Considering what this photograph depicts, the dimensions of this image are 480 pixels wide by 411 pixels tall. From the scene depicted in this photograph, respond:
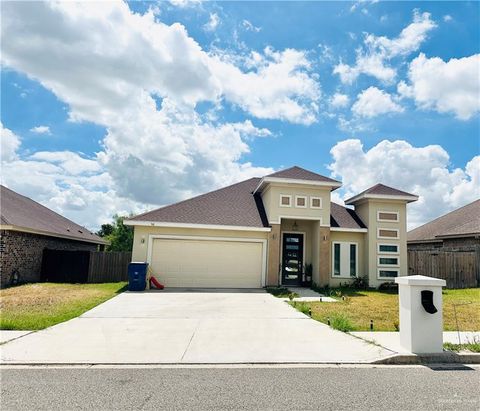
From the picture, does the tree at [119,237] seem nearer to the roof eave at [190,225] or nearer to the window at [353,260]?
the roof eave at [190,225]

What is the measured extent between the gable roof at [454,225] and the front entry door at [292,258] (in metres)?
9.65

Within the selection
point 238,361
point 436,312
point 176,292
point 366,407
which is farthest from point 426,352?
point 176,292

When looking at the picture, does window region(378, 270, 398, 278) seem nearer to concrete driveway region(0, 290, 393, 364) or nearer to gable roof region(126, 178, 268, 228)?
gable roof region(126, 178, 268, 228)

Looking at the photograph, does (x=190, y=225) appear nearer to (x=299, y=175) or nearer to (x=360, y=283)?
(x=299, y=175)

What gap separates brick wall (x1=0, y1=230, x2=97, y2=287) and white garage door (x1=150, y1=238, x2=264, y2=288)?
6.06 meters

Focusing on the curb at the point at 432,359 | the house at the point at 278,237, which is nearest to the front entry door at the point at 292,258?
the house at the point at 278,237

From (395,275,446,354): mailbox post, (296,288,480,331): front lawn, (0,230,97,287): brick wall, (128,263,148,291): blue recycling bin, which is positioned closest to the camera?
(395,275,446,354): mailbox post

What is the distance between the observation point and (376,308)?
1128 cm

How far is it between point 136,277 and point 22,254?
604cm

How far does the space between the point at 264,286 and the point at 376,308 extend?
20.2 ft

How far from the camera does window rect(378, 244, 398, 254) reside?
17.6 m

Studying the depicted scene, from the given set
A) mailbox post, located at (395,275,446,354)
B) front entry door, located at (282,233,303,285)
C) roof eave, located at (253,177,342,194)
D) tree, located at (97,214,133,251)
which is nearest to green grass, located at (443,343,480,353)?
mailbox post, located at (395,275,446,354)

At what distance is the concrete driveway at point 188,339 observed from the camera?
5.97 metres

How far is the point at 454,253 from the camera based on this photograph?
1820 cm
